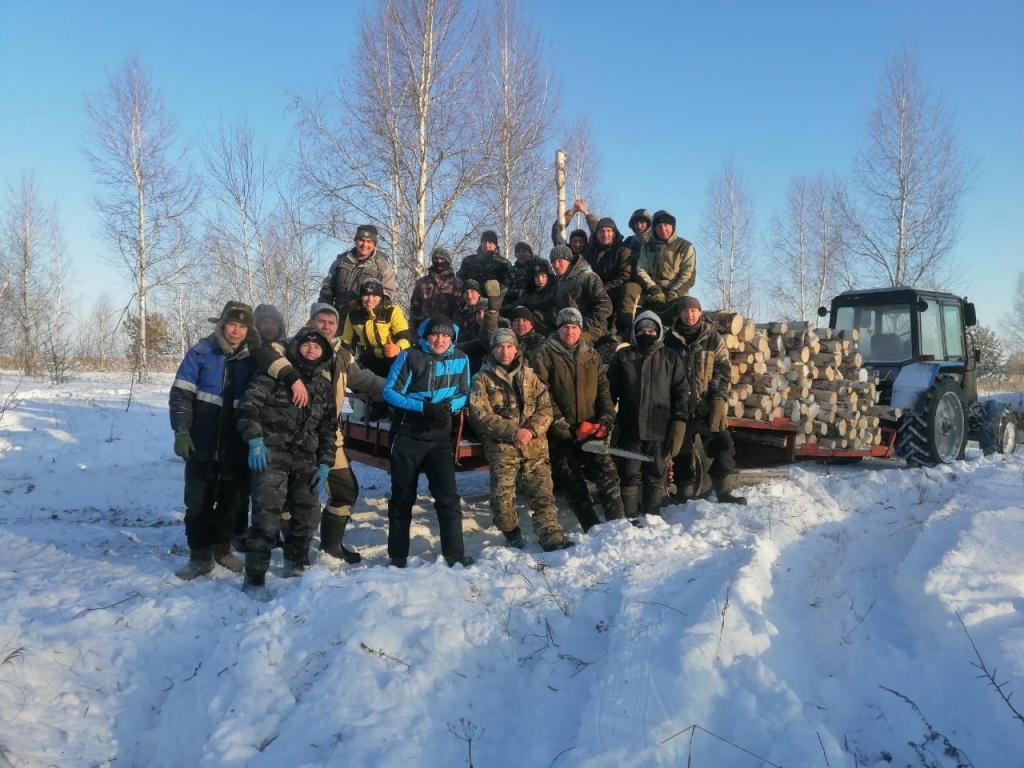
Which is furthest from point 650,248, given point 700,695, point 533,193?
point 533,193

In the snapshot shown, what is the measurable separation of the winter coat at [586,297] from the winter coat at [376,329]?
162 centimetres

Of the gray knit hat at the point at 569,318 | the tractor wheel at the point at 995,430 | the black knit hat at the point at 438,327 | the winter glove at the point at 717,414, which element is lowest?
the tractor wheel at the point at 995,430

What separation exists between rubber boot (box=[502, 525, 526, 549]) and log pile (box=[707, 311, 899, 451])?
8.49 ft

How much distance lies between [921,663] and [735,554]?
1.33 meters

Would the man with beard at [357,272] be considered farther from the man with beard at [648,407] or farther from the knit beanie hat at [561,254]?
the man with beard at [648,407]

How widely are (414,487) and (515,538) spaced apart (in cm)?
90

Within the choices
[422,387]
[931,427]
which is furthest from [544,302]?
[931,427]

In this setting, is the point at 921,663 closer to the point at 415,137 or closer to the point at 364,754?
the point at 364,754

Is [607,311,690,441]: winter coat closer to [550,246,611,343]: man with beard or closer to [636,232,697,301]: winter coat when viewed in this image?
[550,246,611,343]: man with beard

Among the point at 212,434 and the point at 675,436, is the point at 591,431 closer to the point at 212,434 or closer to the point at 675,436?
the point at 675,436

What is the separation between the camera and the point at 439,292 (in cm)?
733

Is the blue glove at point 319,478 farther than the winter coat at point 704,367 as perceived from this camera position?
No

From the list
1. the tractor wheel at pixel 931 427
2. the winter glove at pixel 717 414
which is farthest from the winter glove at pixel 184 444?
the tractor wheel at pixel 931 427

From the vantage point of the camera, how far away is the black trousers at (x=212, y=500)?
15.6ft
